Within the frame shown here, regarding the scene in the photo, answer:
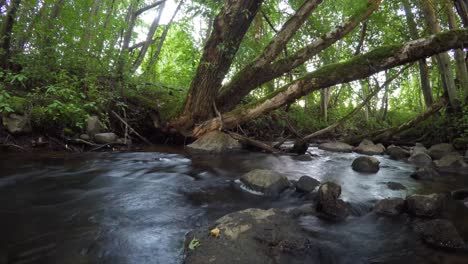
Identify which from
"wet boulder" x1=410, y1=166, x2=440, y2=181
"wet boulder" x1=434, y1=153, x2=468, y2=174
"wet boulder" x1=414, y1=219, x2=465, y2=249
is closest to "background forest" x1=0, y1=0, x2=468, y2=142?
"wet boulder" x1=434, y1=153, x2=468, y2=174

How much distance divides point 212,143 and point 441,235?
5.19 m

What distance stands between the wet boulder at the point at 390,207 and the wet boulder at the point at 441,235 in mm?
526

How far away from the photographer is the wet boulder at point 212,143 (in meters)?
6.98

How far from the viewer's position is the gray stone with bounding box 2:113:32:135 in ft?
17.5

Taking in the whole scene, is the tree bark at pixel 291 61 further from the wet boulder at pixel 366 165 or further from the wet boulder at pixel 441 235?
the wet boulder at pixel 441 235

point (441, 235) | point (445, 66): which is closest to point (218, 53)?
point (441, 235)

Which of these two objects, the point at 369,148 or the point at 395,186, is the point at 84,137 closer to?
the point at 395,186

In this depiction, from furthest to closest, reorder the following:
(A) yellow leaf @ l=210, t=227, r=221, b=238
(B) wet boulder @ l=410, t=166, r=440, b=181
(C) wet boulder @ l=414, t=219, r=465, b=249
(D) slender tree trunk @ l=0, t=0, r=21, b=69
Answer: (D) slender tree trunk @ l=0, t=0, r=21, b=69, (B) wet boulder @ l=410, t=166, r=440, b=181, (C) wet boulder @ l=414, t=219, r=465, b=249, (A) yellow leaf @ l=210, t=227, r=221, b=238

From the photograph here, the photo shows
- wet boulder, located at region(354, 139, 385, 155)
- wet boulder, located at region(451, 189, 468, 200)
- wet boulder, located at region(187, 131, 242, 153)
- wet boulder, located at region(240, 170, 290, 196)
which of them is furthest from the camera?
wet boulder, located at region(354, 139, 385, 155)

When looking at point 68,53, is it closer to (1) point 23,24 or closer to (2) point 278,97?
(1) point 23,24

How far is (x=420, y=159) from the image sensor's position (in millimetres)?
7012

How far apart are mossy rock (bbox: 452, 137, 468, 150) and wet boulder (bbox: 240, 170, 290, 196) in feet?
19.4

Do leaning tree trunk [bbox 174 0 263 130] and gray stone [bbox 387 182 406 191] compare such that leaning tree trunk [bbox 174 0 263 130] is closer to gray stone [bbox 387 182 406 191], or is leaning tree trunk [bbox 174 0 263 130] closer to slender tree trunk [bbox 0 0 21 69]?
gray stone [bbox 387 182 406 191]

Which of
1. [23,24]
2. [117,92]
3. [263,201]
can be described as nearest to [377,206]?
[263,201]
